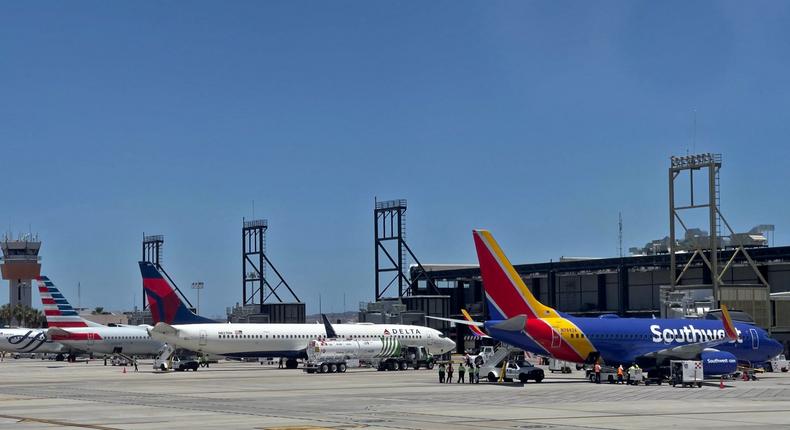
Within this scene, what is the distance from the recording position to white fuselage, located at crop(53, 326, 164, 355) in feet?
339

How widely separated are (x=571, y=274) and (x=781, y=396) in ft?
250

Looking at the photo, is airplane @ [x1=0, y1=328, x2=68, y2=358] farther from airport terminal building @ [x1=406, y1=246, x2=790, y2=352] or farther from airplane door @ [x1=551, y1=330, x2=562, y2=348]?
airplane door @ [x1=551, y1=330, x2=562, y2=348]

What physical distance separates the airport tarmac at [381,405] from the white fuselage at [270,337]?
51.5 ft

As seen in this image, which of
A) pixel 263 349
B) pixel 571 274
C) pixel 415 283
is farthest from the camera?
pixel 415 283

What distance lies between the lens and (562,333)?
59125 mm

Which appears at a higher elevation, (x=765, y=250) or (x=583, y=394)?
(x=765, y=250)

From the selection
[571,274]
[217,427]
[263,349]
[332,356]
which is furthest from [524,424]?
[571,274]

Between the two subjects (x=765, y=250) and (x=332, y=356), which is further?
(x=765, y=250)

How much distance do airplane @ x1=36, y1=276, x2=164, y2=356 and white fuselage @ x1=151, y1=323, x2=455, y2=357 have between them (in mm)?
22596

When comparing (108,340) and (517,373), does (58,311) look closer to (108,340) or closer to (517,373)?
(108,340)

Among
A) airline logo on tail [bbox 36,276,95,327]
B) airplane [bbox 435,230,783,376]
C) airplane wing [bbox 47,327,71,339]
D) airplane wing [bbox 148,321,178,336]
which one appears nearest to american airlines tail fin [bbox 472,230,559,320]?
airplane [bbox 435,230,783,376]

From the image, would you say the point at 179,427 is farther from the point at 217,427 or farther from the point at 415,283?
the point at 415,283

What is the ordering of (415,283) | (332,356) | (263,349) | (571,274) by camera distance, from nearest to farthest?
(332,356)
(263,349)
(571,274)
(415,283)

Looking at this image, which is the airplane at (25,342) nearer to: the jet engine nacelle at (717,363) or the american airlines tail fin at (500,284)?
the american airlines tail fin at (500,284)
